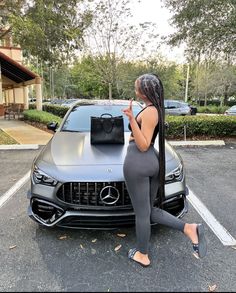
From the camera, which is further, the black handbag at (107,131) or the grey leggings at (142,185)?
the black handbag at (107,131)

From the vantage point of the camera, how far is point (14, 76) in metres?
22.6

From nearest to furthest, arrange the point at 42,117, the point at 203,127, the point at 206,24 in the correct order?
the point at 206,24 → the point at 203,127 → the point at 42,117

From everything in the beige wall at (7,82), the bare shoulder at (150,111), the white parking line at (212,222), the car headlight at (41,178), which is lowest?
the white parking line at (212,222)

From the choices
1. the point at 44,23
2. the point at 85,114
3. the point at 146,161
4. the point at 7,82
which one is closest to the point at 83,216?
the point at 146,161

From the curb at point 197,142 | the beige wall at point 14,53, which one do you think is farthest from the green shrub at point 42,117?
the beige wall at point 14,53

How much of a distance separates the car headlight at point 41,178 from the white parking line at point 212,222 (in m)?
2.00

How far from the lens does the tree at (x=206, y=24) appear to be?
30.9 feet

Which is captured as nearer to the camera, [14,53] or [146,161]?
[146,161]

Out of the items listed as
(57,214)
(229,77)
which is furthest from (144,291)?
(229,77)

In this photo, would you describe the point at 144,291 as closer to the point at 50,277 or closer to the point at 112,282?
the point at 112,282

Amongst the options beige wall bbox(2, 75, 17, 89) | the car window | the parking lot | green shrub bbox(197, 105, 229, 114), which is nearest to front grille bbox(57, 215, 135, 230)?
the parking lot

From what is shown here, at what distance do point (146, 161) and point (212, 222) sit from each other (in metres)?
1.79

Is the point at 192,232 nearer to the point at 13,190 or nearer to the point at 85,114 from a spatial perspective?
the point at 85,114

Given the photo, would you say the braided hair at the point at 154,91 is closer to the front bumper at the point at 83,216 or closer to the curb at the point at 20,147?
the front bumper at the point at 83,216
